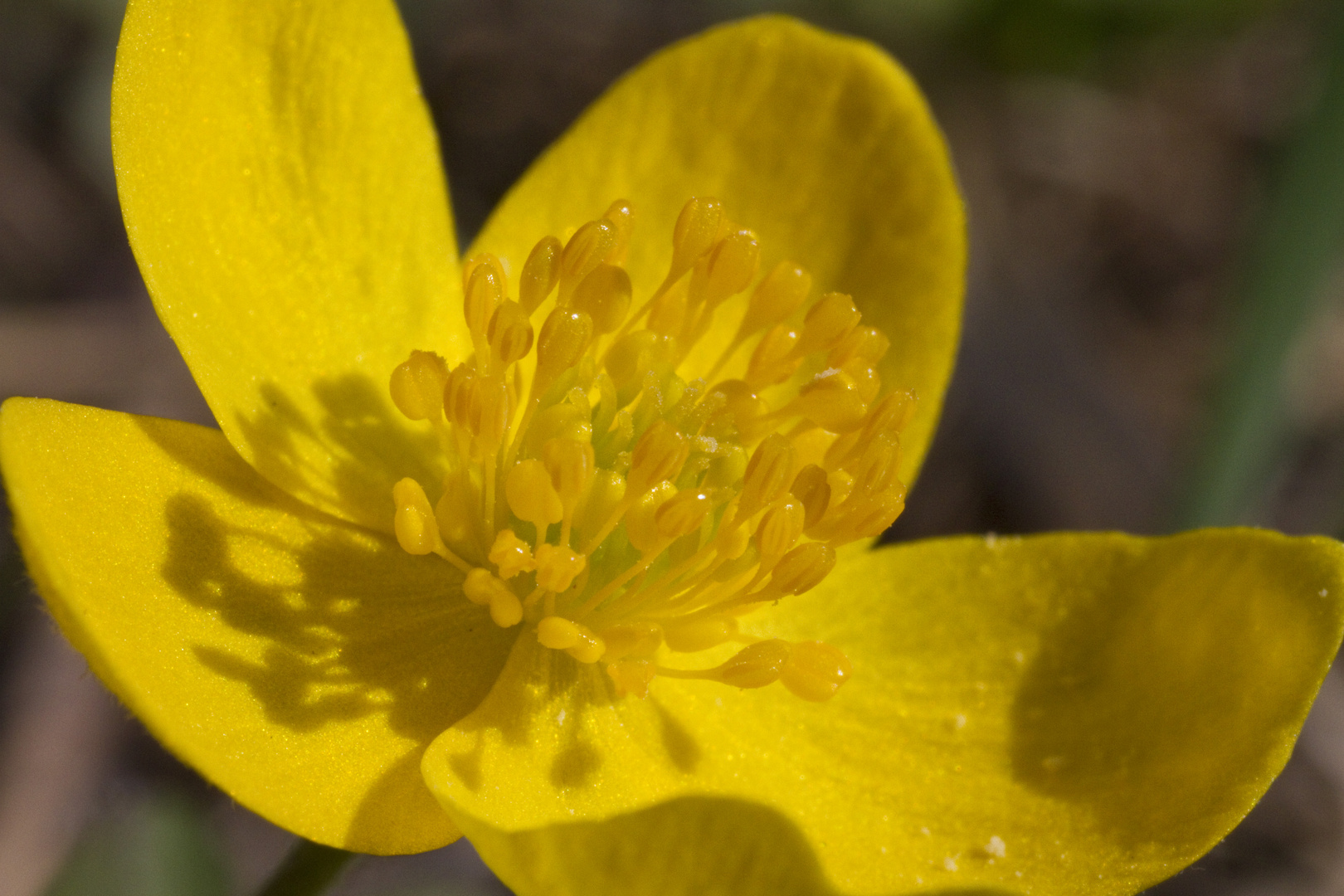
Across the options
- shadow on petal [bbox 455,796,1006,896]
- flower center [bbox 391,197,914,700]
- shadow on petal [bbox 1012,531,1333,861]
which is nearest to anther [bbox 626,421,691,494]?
flower center [bbox 391,197,914,700]

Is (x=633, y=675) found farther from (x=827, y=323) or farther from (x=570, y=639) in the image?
(x=827, y=323)

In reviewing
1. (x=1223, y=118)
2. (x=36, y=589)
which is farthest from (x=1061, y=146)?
(x=36, y=589)

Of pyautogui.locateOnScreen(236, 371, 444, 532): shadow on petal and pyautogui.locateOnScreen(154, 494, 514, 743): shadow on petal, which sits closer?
pyautogui.locateOnScreen(154, 494, 514, 743): shadow on petal

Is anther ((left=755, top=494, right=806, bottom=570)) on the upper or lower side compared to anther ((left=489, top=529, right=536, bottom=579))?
upper

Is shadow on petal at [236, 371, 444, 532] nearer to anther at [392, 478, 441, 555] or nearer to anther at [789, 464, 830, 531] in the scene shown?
anther at [392, 478, 441, 555]

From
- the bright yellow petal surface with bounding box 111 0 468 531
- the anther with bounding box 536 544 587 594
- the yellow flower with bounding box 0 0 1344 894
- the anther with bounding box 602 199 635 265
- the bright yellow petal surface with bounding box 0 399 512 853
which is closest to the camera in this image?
the bright yellow petal surface with bounding box 0 399 512 853

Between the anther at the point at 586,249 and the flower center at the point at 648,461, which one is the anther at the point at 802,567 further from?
the anther at the point at 586,249

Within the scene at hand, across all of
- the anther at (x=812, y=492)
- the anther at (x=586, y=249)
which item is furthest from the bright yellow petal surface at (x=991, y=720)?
the anther at (x=586, y=249)
